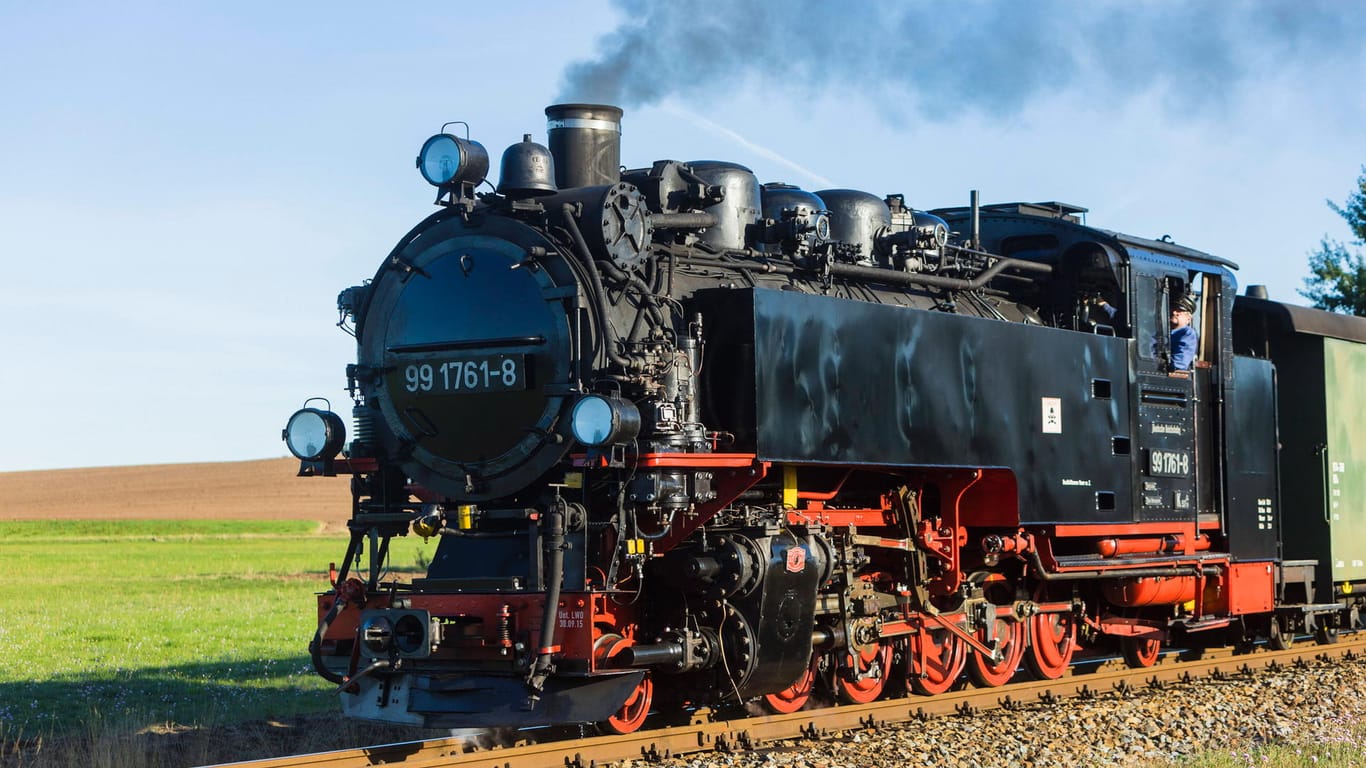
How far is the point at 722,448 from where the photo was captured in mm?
8461

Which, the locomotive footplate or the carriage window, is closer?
the locomotive footplate

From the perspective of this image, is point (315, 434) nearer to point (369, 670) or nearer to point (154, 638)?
point (369, 670)

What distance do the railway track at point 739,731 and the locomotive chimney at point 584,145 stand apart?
11.0 ft

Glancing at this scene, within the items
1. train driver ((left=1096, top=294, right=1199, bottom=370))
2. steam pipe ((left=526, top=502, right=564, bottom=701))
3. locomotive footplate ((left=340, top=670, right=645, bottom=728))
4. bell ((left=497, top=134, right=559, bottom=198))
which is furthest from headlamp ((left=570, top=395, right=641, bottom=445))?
train driver ((left=1096, top=294, right=1199, bottom=370))

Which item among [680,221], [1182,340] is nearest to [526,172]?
[680,221]

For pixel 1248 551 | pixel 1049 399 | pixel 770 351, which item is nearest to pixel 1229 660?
pixel 1248 551

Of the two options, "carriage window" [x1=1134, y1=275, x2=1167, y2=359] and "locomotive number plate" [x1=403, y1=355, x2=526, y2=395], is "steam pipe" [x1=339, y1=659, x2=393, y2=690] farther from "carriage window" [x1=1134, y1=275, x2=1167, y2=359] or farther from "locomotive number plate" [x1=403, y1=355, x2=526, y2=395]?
"carriage window" [x1=1134, y1=275, x2=1167, y2=359]

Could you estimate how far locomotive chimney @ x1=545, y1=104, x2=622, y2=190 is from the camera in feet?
30.3

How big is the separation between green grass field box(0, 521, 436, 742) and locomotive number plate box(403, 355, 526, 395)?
278 cm

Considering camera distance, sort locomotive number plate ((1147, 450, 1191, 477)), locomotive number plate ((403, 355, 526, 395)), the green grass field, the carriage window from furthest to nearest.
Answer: the carriage window → locomotive number plate ((1147, 450, 1191, 477)) → the green grass field → locomotive number plate ((403, 355, 526, 395))

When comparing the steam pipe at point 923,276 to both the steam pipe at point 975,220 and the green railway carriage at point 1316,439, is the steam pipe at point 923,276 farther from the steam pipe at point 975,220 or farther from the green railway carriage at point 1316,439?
the green railway carriage at point 1316,439

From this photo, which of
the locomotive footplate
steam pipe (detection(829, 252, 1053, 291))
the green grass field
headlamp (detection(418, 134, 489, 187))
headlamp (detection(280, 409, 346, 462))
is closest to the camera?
the locomotive footplate

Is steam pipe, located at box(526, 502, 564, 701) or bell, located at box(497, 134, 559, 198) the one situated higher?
bell, located at box(497, 134, 559, 198)

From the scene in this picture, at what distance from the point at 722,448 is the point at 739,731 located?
1.61 meters
